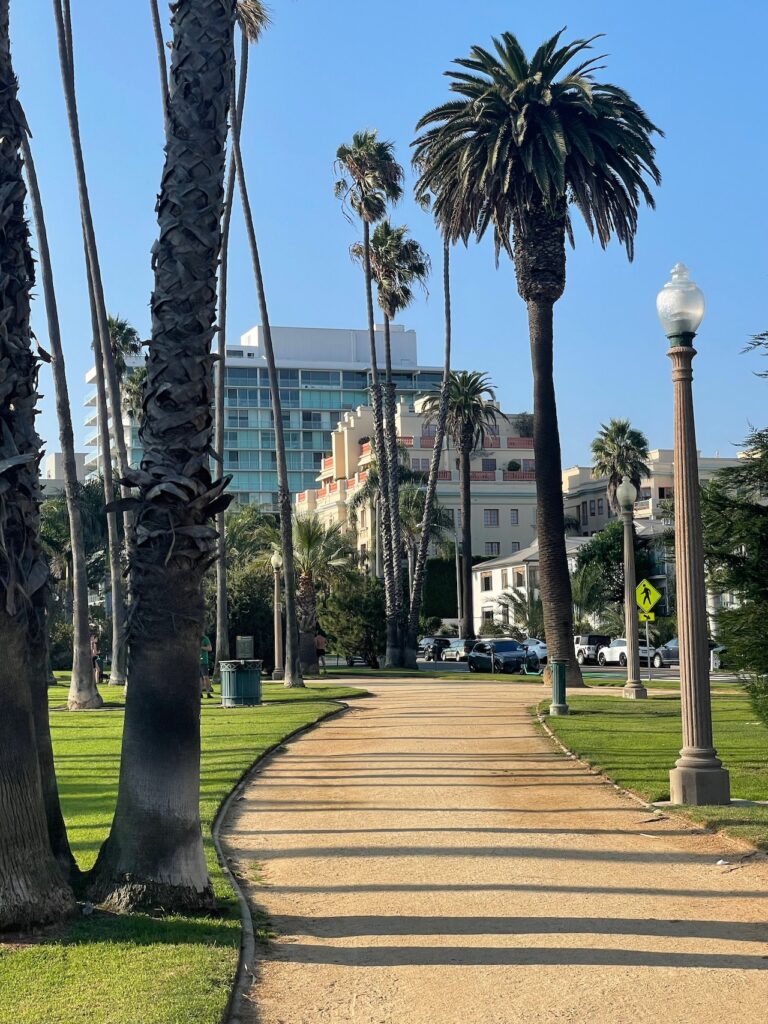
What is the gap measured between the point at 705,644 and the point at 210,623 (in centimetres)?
4469

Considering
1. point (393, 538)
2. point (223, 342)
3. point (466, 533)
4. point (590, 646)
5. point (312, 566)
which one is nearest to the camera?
point (223, 342)

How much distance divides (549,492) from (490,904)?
2335 cm

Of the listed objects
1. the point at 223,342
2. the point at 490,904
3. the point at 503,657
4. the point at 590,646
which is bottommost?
the point at 490,904

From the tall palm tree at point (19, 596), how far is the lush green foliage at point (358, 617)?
1833 inches

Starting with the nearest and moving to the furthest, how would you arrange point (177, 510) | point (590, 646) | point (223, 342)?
1. point (177, 510)
2. point (223, 342)
3. point (590, 646)

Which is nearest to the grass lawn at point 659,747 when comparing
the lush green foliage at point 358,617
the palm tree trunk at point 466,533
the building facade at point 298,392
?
the lush green foliage at point 358,617

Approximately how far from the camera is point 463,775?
1459 cm

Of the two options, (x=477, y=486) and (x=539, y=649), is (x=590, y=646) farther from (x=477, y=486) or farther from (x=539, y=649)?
(x=477, y=486)

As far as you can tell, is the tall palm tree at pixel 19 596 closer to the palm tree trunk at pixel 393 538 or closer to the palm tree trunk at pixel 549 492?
the palm tree trunk at pixel 549 492

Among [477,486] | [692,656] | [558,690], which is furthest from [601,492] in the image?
[692,656]

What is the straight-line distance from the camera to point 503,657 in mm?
51031

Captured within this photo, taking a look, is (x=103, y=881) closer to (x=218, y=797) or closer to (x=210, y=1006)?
(x=210, y=1006)

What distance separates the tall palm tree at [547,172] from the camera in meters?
30.7

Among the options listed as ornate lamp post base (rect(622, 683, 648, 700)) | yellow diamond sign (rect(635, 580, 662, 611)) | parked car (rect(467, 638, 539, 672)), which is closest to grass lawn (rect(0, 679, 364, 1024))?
ornate lamp post base (rect(622, 683, 648, 700))
